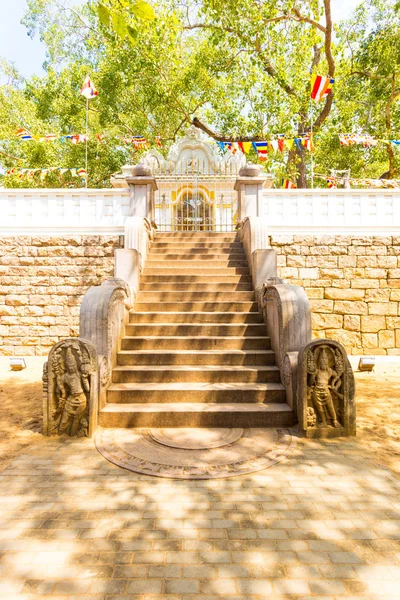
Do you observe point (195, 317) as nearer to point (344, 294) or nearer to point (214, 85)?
point (344, 294)

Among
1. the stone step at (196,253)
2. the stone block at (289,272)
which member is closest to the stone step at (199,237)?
the stone step at (196,253)

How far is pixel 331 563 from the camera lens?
7.32 feet

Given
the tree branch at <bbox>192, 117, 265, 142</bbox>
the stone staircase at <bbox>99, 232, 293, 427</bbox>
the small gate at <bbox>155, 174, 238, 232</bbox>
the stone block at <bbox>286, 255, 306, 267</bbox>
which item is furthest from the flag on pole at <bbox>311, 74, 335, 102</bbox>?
the stone staircase at <bbox>99, 232, 293, 427</bbox>

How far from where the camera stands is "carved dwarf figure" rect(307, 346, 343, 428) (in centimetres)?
404

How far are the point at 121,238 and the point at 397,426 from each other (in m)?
6.80

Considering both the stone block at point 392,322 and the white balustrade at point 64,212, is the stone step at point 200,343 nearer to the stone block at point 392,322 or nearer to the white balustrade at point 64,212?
the white balustrade at point 64,212

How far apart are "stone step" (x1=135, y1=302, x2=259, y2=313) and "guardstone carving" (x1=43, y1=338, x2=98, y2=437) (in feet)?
7.94

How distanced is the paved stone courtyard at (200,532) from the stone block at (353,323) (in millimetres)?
5564

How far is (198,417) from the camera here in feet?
14.1

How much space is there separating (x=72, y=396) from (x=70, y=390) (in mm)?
73

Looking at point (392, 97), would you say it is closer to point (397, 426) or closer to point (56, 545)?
point (397, 426)

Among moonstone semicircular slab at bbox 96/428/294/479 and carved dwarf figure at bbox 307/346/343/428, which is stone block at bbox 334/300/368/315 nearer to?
carved dwarf figure at bbox 307/346/343/428

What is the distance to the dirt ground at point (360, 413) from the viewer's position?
3.82m

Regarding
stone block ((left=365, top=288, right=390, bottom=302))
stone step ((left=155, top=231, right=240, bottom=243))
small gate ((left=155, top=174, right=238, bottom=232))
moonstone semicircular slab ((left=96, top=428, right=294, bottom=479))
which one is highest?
small gate ((left=155, top=174, right=238, bottom=232))
